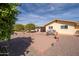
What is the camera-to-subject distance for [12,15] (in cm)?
478

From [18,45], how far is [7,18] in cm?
55

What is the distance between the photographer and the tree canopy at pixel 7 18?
465 centimetres

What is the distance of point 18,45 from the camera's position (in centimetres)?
500

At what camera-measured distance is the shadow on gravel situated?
4992 mm

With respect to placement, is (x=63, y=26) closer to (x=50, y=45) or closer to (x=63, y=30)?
(x=63, y=30)

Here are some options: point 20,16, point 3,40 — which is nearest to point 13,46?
point 3,40

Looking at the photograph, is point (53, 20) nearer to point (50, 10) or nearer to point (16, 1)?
point (50, 10)

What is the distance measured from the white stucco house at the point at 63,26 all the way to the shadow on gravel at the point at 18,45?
0.43 m

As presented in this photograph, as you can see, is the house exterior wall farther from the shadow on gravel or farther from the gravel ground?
the shadow on gravel

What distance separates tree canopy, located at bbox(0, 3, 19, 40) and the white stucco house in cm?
62

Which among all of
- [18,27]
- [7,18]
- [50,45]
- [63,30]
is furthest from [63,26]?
[7,18]

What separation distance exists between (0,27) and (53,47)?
1001mm

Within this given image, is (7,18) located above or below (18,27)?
above

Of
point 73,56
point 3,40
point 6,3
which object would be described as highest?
point 6,3
